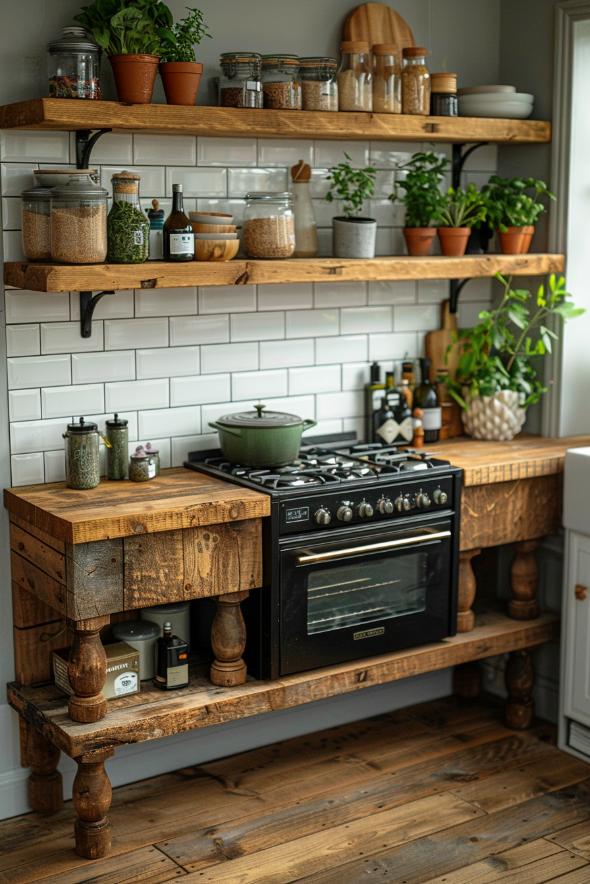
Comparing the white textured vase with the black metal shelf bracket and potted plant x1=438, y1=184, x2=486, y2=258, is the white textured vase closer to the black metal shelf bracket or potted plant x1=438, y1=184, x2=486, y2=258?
potted plant x1=438, y1=184, x2=486, y2=258

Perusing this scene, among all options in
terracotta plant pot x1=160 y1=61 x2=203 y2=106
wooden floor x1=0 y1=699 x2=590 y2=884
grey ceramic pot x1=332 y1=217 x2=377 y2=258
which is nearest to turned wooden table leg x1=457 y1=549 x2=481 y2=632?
wooden floor x1=0 y1=699 x2=590 y2=884

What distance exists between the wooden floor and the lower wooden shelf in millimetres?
372

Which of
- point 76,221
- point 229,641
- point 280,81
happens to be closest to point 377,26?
point 280,81

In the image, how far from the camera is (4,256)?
11.7ft

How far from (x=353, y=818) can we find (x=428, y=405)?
4.98ft

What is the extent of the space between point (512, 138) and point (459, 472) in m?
1.25

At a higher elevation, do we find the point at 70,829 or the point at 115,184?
the point at 115,184

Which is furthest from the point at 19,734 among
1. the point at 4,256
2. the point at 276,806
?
the point at 4,256

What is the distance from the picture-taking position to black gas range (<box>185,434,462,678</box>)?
3.60 metres

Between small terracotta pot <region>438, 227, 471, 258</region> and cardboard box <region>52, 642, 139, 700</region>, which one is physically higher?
small terracotta pot <region>438, 227, 471, 258</region>

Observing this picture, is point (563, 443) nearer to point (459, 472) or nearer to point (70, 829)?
point (459, 472)

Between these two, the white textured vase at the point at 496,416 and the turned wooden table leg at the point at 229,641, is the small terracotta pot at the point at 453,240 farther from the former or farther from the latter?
the turned wooden table leg at the point at 229,641

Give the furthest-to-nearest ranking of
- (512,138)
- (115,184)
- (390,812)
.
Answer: (512,138) → (390,812) → (115,184)

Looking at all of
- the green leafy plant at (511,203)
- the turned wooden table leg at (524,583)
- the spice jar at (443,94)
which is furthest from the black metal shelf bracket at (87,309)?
the turned wooden table leg at (524,583)
